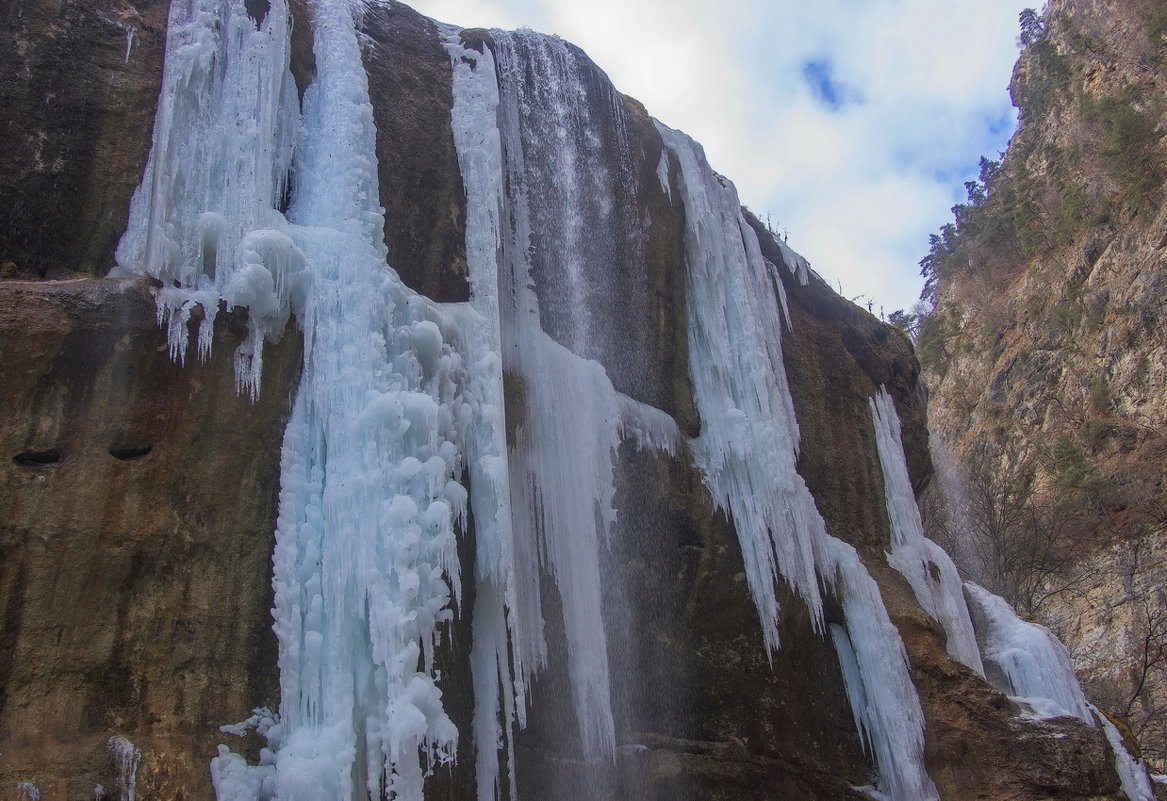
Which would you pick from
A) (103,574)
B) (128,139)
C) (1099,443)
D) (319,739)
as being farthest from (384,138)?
(1099,443)

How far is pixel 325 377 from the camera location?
17.8 ft

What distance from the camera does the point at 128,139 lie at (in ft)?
18.7

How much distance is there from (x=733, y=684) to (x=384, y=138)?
16.7 feet

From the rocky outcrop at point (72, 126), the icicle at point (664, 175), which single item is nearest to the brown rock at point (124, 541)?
the rocky outcrop at point (72, 126)

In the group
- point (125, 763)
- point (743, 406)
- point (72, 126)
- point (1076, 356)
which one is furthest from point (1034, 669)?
point (1076, 356)

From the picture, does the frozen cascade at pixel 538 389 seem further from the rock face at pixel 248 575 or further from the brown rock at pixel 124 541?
the brown rock at pixel 124 541

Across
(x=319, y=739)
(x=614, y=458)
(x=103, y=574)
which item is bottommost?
(x=319, y=739)

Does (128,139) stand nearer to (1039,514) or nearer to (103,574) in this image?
(103,574)

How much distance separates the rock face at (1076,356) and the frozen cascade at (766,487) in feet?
22.0

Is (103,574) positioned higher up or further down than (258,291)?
further down

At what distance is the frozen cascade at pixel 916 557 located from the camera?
972cm

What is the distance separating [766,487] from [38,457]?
17.9 feet

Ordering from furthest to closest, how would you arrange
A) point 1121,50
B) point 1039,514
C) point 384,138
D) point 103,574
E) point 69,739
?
point 1121,50
point 1039,514
point 384,138
point 103,574
point 69,739

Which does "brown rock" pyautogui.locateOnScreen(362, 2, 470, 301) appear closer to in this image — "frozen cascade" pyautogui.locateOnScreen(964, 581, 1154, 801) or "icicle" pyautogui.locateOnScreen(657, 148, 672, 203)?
"icicle" pyautogui.locateOnScreen(657, 148, 672, 203)
